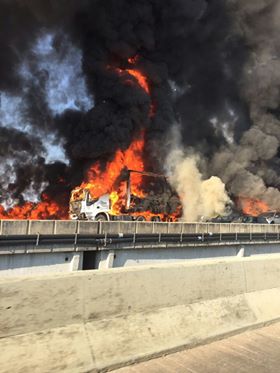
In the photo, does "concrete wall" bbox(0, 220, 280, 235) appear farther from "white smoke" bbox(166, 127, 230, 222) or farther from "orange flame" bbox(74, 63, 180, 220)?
"white smoke" bbox(166, 127, 230, 222)

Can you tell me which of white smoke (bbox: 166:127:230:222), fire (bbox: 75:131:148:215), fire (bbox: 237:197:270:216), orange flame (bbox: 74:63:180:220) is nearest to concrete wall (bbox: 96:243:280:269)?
orange flame (bbox: 74:63:180:220)

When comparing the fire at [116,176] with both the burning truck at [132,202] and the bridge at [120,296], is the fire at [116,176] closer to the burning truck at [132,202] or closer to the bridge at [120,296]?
the burning truck at [132,202]

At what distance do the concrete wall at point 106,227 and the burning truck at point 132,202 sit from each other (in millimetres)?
12732

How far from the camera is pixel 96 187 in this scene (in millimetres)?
31016

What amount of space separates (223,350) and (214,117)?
40.4m

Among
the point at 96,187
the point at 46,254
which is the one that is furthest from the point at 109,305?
the point at 96,187

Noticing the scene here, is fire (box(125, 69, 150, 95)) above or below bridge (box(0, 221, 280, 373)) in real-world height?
above

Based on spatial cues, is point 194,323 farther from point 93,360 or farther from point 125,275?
point 93,360

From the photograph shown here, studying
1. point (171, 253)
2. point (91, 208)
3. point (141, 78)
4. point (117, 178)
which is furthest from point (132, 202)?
point (171, 253)

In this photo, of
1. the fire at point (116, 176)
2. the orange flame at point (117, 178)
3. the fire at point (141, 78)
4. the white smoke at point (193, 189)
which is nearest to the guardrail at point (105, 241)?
the orange flame at point (117, 178)

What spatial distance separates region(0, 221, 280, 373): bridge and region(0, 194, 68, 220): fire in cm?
2849

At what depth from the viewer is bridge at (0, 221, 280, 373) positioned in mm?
5270

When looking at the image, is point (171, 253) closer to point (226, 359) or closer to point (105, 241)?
point (105, 241)

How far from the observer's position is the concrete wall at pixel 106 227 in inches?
255
